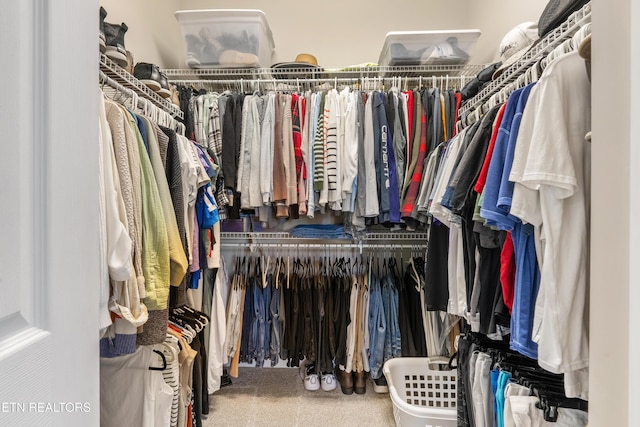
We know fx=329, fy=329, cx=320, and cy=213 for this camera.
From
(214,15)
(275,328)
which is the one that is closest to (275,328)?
(275,328)

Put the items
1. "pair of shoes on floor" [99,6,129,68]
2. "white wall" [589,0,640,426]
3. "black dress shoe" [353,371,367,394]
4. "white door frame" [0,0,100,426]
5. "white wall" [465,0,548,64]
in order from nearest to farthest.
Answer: "white door frame" [0,0,100,426] < "white wall" [589,0,640,426] < "pair of shoes on floor" [99,6,129,68] < "white wall" [465,0,548,64] < "black dress shoe" [353,371,367,394]

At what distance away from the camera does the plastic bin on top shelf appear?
2.05 metres

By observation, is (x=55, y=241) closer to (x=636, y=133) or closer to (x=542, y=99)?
(x=636, y=133)

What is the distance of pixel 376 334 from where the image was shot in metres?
2.09

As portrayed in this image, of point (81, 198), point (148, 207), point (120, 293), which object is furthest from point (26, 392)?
point (148, 207)

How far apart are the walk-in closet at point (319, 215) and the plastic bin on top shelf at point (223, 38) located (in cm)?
1

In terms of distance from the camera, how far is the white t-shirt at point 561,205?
803mm

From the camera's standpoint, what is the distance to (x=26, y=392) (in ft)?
1.24

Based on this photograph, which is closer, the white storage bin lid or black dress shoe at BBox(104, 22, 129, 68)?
black dress shoe at BBox(104, 22, 129, 68)

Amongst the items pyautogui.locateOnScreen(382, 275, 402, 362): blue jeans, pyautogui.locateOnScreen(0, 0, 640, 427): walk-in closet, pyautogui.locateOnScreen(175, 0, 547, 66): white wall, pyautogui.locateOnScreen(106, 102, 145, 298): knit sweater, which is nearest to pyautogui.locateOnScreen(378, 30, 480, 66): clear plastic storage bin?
pyautogui.locateOnScreen(0, 0, 640, 427): walk-in closet

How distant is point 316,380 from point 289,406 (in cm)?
25

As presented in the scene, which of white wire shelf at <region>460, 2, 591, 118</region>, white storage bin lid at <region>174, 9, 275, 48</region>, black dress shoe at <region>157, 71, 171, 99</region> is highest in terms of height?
white storage bin lid at <region>174, 9, 275, 48</region>

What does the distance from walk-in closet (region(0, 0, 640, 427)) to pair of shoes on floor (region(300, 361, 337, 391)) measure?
1 cm

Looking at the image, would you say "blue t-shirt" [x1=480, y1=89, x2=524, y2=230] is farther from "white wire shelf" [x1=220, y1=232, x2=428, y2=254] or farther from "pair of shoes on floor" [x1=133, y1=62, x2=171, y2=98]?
"pair of shoes on floor" [x1=133, y1=62, x2=171, y2=98]
